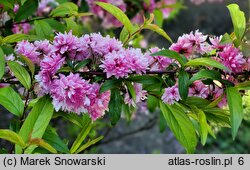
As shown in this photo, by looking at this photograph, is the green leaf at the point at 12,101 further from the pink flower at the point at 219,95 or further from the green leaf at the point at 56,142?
the pink flower at the point at 219,95

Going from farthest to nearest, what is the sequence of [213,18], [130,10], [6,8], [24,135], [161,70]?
[213,18] < [130,10] < [6,8] < [161,70] < [24,135]

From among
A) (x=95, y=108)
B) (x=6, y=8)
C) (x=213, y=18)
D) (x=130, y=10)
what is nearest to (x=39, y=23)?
(x=6, y=8)

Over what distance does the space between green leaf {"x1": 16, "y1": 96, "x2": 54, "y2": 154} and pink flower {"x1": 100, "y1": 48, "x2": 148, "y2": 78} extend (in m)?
0.15

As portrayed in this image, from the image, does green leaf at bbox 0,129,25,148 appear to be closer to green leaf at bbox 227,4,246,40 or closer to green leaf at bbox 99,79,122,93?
green leaf at bbox 99,79,122,93

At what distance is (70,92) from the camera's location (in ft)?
3.51

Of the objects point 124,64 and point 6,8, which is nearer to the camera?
point 124,64

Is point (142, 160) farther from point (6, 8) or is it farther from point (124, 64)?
point (6, 8)

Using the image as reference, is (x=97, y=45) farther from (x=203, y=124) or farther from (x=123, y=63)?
(x=203, y=124)

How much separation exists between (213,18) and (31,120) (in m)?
5.34

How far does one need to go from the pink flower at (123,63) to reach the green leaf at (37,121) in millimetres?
155

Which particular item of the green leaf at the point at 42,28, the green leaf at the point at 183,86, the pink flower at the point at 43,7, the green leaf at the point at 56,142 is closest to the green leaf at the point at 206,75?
the green leaf at the point at 183,86

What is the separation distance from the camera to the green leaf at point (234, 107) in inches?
39.8

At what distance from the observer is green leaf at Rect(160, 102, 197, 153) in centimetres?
112

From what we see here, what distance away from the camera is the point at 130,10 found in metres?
2.29
